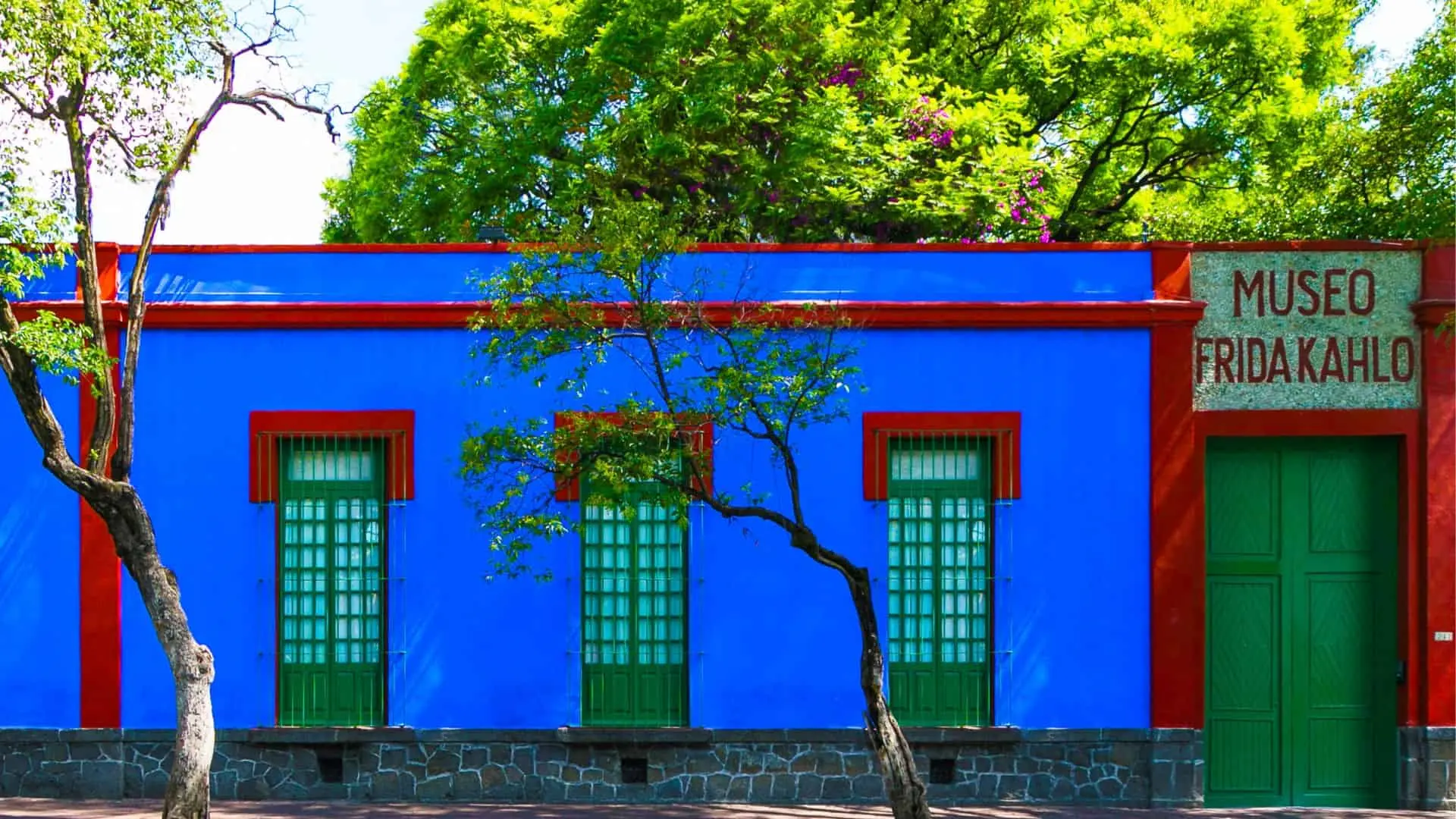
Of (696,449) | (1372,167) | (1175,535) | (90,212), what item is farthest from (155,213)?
(1372,167)

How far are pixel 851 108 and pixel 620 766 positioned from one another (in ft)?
32.3

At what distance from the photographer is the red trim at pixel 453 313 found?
429 inches

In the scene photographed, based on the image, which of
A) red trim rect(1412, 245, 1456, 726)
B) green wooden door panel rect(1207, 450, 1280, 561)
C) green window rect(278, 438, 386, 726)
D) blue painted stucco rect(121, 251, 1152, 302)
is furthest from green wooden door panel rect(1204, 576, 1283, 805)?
green window rect(278, 438, 386, 726)

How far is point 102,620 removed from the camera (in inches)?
428

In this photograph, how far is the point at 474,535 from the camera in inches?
432

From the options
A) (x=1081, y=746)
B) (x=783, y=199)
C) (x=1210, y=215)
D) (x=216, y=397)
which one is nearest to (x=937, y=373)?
(x=1081, y=746)

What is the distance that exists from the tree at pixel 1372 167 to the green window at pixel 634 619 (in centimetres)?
655

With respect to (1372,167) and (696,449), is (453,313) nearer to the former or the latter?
(696,449)

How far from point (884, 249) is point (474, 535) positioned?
3.84 m

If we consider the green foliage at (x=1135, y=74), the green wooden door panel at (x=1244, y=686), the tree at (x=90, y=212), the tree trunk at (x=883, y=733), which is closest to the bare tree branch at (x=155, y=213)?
the tree at (x=90, y=212)

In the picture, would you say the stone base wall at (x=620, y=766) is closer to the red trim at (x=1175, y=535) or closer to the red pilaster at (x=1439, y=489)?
the red trim at (x=1175, y=535)

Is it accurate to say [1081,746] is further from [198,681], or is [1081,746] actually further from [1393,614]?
[198,681]

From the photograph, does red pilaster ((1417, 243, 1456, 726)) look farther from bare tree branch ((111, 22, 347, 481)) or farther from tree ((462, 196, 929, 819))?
bare tree branch ((111, 22, 347, 481))

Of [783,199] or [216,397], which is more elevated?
[783,199]
